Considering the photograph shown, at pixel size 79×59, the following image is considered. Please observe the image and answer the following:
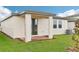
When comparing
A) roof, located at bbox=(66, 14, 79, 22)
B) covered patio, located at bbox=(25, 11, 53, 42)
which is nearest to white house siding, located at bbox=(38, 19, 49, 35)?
covered patio, located at bbox=(25, 11, 53, 42)

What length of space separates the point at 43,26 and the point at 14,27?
55 cm

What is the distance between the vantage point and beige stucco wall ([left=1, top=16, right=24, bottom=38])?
5.16 metres

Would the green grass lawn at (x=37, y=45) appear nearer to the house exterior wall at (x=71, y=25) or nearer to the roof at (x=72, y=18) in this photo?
the house exterior wall at (x=71, y=25)

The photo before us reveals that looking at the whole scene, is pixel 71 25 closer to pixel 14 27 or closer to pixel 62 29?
pixel 62 29

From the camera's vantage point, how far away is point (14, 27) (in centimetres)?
521

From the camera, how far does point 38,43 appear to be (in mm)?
5211

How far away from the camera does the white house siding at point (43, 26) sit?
17.0 ft

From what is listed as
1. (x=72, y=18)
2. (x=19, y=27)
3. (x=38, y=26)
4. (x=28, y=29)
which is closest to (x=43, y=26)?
(x=38, y=26)

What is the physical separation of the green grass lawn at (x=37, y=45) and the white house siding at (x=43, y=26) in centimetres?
18

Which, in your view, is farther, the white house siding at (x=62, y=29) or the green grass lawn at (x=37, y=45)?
the white house siding at (x=62, y=29)

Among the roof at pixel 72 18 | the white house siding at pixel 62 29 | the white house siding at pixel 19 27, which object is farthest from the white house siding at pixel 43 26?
the roof at pixel 72 18

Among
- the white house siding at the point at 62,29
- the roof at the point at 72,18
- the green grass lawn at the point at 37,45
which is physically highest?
the roof at the point at 72,18

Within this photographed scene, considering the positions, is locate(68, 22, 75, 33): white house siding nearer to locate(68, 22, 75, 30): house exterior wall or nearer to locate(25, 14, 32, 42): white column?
locate(68, 22, 75, 30): house exterior wall

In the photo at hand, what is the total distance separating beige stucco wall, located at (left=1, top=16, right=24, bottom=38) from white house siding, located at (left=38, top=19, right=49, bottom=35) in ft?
1.11
